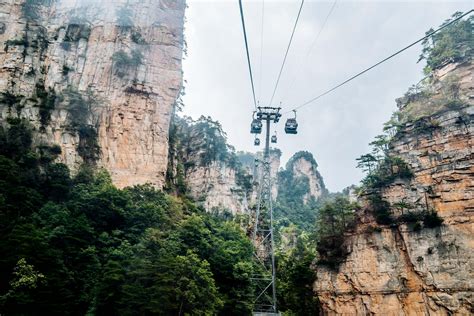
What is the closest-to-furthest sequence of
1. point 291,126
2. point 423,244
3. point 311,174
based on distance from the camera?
1. point 291,126
2. point 423,244
3. point 311,174

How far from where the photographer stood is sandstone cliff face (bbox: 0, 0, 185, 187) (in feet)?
102

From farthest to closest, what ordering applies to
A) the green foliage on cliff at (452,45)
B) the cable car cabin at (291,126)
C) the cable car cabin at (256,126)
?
the green foliage on cliff at (452,45) < the cable car cabin at (256,126) < the cable car cabin at (291,126)

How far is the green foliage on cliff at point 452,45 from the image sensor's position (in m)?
29.7

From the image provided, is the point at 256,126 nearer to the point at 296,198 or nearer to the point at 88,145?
the point at 88,145

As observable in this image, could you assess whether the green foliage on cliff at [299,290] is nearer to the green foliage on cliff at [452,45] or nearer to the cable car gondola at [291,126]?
the cable car gondola at [291,126]

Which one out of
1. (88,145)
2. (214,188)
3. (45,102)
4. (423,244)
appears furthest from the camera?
(214,188)

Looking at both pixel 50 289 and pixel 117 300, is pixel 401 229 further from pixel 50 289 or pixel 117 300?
pixel 50 289

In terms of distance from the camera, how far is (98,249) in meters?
21.6

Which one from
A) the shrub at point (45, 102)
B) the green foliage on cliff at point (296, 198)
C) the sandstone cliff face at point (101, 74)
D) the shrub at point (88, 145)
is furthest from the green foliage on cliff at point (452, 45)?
the green foliage on cliff at point (296, 198)

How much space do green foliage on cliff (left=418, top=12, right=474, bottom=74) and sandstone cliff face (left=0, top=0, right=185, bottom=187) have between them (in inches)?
862

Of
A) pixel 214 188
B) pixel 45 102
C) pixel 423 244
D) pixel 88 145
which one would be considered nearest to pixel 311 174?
pixel 214 188

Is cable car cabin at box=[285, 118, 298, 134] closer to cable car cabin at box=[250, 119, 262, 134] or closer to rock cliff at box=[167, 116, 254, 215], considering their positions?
cable car cabin at box=[250, 119, 262, 134]

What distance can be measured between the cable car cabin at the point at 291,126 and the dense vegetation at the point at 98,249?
7368 millimetres

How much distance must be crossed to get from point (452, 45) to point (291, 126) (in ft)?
66.8
